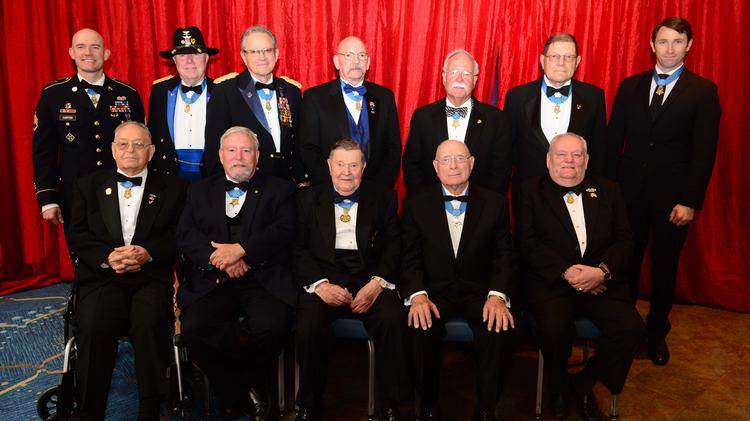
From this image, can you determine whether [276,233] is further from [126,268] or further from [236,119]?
[236,119]

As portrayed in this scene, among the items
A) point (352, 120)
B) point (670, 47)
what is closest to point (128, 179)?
point (352, 120)

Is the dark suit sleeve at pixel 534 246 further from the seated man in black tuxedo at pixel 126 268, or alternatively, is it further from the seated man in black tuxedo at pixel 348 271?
the seated man in black tuxedo at pixel 126 268

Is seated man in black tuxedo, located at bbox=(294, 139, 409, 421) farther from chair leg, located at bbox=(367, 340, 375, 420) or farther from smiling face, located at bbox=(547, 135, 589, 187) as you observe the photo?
smiling face, located at bbox=(547, 135, 589, 187)

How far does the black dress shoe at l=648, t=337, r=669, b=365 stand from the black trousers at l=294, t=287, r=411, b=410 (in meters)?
1.79

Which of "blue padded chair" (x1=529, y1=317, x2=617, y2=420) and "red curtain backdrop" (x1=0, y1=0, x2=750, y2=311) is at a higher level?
"red curtain backdrop" (x1=0, y1=0, x2=750, y2=311)

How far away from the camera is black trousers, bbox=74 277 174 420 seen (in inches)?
113

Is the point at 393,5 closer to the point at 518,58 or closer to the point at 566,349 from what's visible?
the point at 518,58

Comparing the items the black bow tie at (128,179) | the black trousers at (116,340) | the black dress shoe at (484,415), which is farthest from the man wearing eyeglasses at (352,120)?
the black dress shoe at (484,415)

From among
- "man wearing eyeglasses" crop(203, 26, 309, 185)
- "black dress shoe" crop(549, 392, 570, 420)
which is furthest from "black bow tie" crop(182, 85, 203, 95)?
"black dress shoe" crop(549, 392, 570, 420)

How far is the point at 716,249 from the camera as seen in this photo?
486 cm

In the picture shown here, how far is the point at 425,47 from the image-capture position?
183 inches

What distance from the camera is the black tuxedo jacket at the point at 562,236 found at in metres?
3.25

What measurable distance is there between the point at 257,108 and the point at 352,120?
0.60m

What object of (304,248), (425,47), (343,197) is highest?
(425,47)
